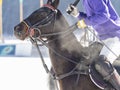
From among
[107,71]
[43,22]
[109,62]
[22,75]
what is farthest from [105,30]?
[22,75]

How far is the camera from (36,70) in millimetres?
12102

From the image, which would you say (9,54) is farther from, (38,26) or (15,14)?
(38,26)

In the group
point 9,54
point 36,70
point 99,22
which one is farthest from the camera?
point 9,54

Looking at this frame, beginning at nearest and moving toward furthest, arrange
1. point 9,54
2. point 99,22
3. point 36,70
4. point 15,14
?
1. point 99,22
2. point 36,70
3. point 9,54
4. point 15,14

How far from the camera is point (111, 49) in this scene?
537 centimetres

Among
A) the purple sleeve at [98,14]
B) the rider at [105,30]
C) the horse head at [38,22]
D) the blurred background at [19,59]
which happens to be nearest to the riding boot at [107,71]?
the rider at [105,30]

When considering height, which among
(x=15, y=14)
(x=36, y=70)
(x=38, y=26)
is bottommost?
(x=15, y=14)

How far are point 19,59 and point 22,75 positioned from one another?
405 centimetres

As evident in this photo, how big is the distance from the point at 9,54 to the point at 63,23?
1119cm

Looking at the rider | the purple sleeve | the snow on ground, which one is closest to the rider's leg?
the rider

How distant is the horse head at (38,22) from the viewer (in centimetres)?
521

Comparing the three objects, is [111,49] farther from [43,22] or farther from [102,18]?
[43,22]

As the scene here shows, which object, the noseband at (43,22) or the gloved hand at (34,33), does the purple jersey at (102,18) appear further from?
the gloved hand at (34,33)

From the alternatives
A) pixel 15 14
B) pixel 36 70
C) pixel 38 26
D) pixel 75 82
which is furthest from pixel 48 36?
pixel 15 14
